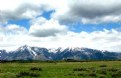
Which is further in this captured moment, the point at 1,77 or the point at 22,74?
the point at 22,74

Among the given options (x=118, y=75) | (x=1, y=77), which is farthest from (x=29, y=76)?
(x=118, y=75)

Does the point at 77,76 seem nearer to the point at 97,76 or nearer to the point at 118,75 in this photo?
the point at 97,76

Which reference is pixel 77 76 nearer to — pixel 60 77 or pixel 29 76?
pixel 60 77

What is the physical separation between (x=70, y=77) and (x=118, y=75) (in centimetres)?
819

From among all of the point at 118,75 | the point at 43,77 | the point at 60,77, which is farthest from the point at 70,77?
the point at 118,75

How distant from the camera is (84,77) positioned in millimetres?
42344

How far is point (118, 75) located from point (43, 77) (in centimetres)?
1247

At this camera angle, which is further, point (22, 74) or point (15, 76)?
point (22, 74)

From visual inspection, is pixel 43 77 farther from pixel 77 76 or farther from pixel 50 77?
pixel 77 76

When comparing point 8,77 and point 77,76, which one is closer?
point 8,77

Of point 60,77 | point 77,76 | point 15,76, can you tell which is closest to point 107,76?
point 77,76

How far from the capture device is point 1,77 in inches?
1636

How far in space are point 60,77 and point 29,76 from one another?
5.19 m

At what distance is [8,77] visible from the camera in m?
41.4
